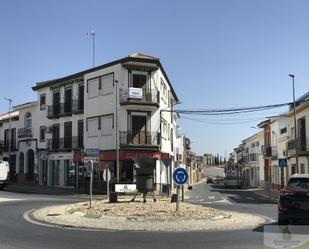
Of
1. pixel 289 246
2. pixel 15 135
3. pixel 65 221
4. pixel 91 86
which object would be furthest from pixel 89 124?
pixel 289 246

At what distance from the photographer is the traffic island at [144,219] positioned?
16.7m

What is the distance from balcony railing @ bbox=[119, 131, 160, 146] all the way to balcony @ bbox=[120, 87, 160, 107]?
2594 millimetres

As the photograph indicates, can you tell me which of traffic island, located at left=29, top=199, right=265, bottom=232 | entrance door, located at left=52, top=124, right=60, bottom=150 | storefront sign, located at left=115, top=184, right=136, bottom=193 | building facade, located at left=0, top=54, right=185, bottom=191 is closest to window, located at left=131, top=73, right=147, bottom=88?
building facade, located at left=0, top=54, right=185, bottom=191

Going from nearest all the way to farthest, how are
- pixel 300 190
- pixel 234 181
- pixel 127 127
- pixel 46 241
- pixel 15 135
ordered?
pixel 46 241 → pixel 300 190 → pixel 127 127 → pixel 15 135 → pixel 234 181

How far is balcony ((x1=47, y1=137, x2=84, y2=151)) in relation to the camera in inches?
1873

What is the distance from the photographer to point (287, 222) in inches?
607

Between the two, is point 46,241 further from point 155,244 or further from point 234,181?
point 234,181

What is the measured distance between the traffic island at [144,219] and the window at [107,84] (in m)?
23.0

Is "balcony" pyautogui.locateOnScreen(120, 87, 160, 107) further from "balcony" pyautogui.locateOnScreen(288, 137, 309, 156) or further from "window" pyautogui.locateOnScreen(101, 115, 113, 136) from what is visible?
"balcony" pyautogui.locateOnScreen(288, 137, 309, 156)

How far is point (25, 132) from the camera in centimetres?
5547

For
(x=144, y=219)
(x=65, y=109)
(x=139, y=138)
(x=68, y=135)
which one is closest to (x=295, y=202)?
(x=144, y=219)

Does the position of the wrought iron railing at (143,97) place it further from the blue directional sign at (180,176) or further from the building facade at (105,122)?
the blue directional sign at (180,176)

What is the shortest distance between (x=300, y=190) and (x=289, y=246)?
4110mm

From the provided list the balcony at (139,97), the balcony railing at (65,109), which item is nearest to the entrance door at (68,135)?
the balcony railing at (65,109)
